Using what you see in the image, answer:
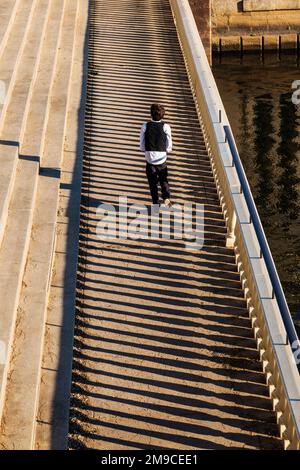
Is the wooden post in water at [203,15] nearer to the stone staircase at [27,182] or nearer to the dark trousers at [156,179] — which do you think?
the stone staircase at [27,182]

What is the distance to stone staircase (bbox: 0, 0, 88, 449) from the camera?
7.46m

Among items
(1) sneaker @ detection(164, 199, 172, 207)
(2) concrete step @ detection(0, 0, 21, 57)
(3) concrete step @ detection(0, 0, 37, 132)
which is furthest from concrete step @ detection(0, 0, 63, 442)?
(1) sneaker @ detection(164, 199, 172, 207)

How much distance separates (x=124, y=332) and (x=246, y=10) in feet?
67.3

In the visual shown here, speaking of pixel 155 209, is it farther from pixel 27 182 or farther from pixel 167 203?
pixel 27 182

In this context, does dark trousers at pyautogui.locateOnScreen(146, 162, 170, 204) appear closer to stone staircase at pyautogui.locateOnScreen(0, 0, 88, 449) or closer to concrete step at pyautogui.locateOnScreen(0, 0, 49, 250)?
stone staircase at pyautogui.locateOnScreen(0, 0, 88, 449)

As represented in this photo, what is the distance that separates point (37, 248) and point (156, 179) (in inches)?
78.8

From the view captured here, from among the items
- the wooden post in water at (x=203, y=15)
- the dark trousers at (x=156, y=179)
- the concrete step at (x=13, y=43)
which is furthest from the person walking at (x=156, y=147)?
the wooden post in water at (x=203, y=15)

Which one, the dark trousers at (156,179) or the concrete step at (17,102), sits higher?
the concrete step at (17,102)

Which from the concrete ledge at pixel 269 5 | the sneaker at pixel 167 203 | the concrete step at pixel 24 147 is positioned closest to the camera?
the concrete step at pixel 24 147

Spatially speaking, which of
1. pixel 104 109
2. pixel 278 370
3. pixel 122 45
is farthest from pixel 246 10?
pixel 278 370

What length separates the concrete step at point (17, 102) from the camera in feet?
32.4

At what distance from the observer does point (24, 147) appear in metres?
11.4

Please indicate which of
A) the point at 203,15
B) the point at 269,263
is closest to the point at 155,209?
the point at 269,263

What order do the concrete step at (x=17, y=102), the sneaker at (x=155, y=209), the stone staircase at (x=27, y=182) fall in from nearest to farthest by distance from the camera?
the stone staircase at (x=27, y=182), the concrete step at (x=17, y=102), the sneaker at (x=155, y=209)
